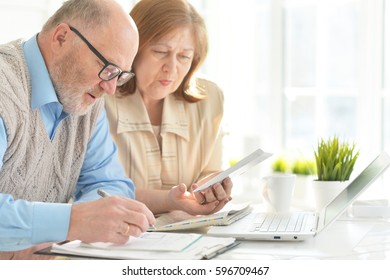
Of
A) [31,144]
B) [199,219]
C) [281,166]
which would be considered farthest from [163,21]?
[281,166]

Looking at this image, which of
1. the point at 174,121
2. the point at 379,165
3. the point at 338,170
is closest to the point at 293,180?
the point at 338,170

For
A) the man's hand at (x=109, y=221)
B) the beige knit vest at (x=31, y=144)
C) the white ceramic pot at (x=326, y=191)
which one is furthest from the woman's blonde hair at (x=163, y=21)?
the man's hand at (x=109, y=221)

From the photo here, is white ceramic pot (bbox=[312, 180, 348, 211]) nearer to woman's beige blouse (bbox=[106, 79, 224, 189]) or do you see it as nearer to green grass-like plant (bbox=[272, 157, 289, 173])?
woman's beige blouse (bbox=[106, 79, 224, 189])

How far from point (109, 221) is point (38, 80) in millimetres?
520

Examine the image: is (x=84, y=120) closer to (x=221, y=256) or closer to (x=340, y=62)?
(x=221, y=256)

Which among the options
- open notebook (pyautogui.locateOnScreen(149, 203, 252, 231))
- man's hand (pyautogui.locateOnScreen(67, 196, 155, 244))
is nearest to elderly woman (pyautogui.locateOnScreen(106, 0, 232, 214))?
open notebook (pyautogui.locateOnScreen(149, 203, 252, 231))

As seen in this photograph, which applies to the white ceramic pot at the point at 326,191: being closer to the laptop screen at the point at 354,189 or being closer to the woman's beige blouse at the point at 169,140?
the laptop screen at the point at 354,189

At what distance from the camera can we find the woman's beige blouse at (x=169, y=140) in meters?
2.47

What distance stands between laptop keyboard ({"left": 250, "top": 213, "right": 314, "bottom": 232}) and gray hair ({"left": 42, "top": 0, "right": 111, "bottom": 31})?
26.7 inches

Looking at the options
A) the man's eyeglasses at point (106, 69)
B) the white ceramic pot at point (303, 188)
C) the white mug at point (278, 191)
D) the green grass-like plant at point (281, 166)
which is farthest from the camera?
the green grass-like plant at point (281, 166)

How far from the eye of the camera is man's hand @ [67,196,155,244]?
5.24ft

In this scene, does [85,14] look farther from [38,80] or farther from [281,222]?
[281,222]

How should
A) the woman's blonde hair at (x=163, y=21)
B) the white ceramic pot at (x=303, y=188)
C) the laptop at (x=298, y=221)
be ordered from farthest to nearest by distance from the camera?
the white ceramic pot at (x=303, y=188), the woman's blonde hair at (x=163, y=21), the laptop at (x=298, y=221)

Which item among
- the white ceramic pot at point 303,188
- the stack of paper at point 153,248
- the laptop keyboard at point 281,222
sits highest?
the stack of paper at point 153,248
